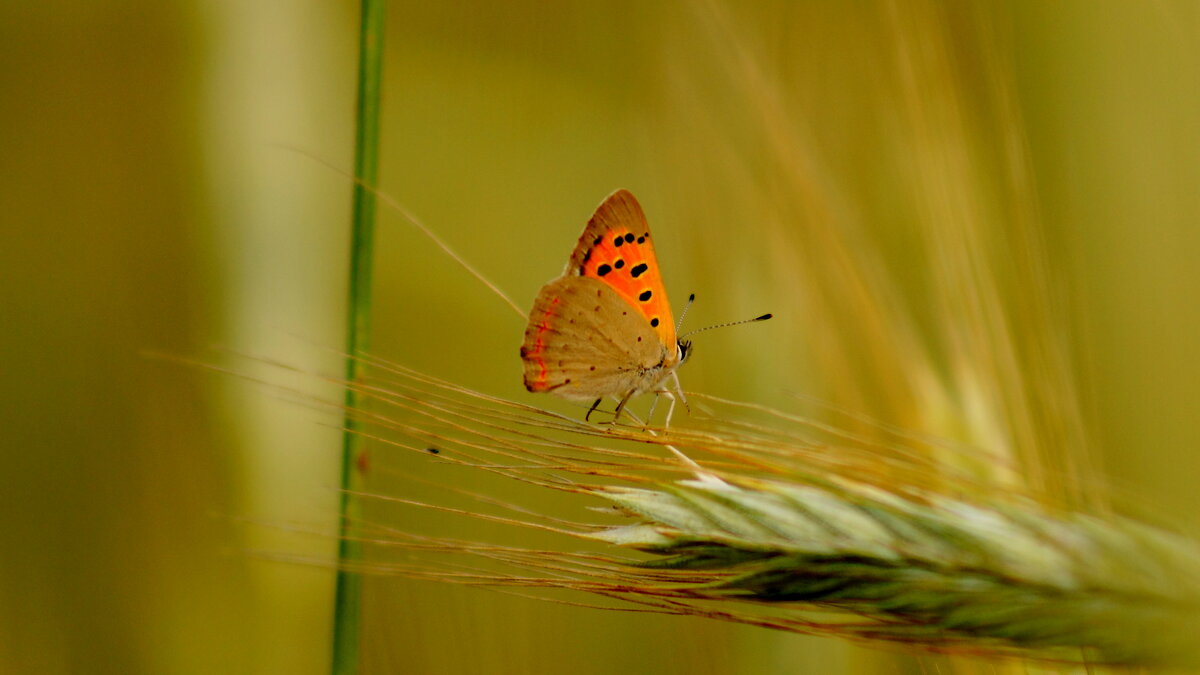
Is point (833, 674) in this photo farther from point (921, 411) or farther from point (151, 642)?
point (151, 642)

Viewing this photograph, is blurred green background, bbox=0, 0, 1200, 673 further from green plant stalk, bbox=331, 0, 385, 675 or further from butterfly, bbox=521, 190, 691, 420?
green plant stalk, bbox=331, 0, 385, 675

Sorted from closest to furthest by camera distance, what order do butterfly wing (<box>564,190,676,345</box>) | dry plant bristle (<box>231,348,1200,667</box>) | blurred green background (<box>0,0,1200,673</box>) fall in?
1. dry plant bristle (<box>231,348,1200,667</box>)
2. butterfly wing (<box>564,190,676,345</box>)
3. blurred green background (<box>0,0,1200,673</box>)

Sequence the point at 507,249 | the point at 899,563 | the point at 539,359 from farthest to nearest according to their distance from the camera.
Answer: the point at 507,249, the point at 539,359, the point at 899,563

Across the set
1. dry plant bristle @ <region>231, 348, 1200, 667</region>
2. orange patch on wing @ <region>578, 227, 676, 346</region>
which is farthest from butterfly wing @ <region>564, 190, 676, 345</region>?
dry plant bristle @ <region>231, 348, 1200, 667</region>

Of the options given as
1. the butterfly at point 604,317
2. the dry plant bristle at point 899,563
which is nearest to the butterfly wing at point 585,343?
the butterfly at point 604,317

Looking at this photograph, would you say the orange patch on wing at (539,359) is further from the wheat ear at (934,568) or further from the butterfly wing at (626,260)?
the wheat ear at (934,568)

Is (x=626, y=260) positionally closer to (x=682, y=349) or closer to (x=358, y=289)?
(x=682, y=349)

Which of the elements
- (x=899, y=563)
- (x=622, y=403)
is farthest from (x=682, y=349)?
(x=899, y=563)
